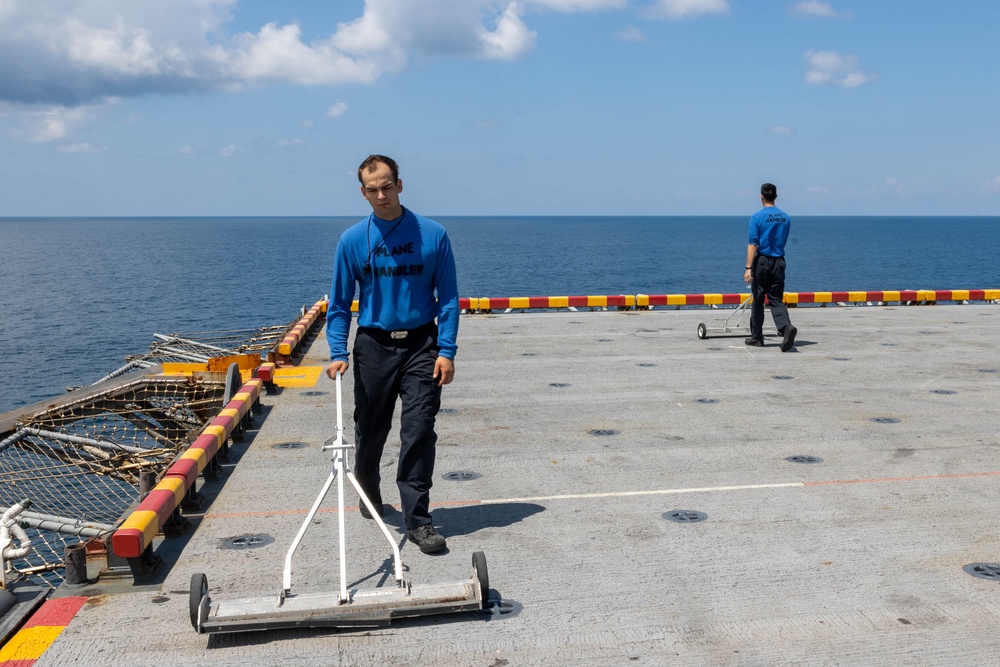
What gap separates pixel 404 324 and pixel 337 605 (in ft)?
5.49

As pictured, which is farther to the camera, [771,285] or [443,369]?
[771,285]

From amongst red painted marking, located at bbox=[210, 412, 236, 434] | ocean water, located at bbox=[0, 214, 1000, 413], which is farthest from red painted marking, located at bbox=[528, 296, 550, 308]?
ocean water, located at bbox=[0, 214, 1000, 413]

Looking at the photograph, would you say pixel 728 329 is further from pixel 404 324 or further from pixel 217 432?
pixel 404 324

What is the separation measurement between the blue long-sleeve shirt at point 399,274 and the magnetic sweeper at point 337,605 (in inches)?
48.0

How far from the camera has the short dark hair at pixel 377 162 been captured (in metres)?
5.07

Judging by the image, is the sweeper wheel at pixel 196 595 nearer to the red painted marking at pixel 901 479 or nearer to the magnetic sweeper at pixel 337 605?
the magnetic sweeper at pixel 337 605

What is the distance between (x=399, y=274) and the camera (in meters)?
5.26

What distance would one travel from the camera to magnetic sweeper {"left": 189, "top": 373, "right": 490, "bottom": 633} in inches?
165

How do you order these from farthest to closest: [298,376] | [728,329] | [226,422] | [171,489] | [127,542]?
[728,329] → [298,376] → [226,422] → [171,489] → [127,542]

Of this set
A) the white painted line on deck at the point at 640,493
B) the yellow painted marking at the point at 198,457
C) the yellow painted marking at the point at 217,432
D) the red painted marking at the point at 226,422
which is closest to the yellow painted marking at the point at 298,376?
the red painted marking at the point at 226,422

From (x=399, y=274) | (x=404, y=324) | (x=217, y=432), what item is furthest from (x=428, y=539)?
(x=217, y=432)

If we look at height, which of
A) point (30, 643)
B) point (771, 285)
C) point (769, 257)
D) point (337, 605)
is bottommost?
point (30, 643)

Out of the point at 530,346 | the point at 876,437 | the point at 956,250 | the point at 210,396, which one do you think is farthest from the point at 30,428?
the point at 956,250

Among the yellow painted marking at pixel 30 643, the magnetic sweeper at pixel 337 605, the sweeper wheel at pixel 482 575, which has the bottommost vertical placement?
the yellow painted marking at pixel 30 643
